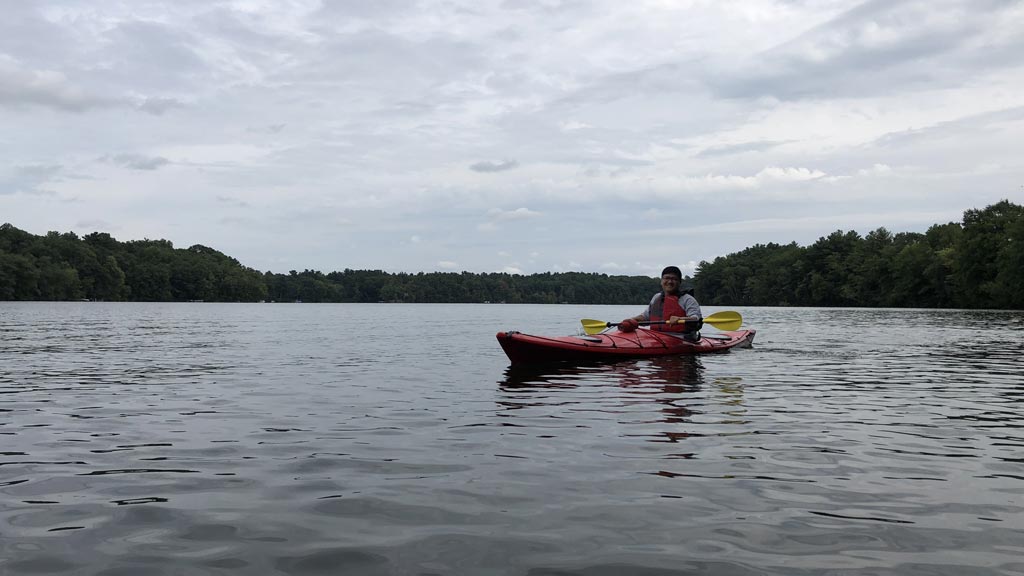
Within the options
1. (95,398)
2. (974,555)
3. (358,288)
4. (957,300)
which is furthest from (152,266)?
(974,555)

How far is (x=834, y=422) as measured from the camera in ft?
27.5

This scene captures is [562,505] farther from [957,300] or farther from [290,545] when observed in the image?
[957,300]

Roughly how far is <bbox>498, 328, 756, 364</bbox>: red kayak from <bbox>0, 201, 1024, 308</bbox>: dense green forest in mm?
59485

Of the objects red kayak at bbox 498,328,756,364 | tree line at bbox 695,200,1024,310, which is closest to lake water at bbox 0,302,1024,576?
red kayak at bbox 498,328,756,364

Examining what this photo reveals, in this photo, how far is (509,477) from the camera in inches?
226

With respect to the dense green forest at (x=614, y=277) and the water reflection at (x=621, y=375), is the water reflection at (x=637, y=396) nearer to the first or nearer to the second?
the water reflection at (x=621, y=375)

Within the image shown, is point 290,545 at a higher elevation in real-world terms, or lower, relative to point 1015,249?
lower

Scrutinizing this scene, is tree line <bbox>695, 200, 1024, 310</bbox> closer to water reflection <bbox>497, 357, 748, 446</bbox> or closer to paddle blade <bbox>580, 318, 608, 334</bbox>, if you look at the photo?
paddle blade <bbox>580, 318, 608, 334</bbox>

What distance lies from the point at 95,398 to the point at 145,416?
2010mm

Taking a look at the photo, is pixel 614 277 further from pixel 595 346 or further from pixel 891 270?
pixel 595 346

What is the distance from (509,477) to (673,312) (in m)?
11.5

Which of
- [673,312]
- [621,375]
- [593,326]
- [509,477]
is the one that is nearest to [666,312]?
[673,312]

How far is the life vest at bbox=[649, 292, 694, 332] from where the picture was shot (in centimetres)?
1645

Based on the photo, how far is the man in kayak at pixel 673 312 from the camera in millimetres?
16188
